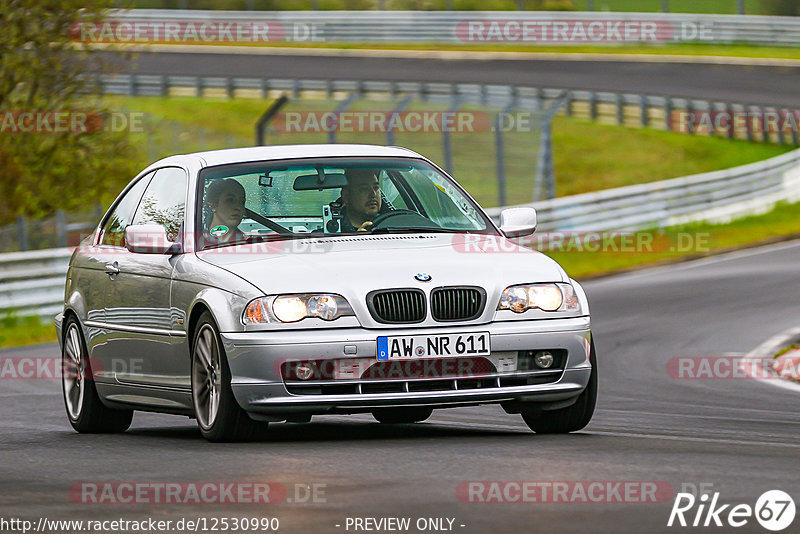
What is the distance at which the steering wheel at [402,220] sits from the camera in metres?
9.20

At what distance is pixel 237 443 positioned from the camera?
8.38 meters

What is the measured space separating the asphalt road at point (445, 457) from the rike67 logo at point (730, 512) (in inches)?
2.2

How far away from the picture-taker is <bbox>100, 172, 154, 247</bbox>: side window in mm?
10234

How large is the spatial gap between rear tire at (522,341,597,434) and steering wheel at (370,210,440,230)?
1.23 metres

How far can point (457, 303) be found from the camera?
824cm

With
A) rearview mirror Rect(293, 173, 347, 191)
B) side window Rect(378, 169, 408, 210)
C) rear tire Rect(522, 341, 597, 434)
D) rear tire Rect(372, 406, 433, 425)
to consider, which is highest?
rearview mirror Rect(293, 173, 347, 191)

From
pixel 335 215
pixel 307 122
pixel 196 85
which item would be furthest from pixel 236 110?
pixel 335 215

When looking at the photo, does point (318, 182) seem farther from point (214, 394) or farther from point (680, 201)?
point (680, 201)

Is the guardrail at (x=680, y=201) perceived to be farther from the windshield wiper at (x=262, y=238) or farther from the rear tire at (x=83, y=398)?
the windshield wiper at (x=262, y=238)

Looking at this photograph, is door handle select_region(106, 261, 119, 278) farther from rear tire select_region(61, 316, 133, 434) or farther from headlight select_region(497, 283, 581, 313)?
headlight select_region(497, 283, 581, 313)
